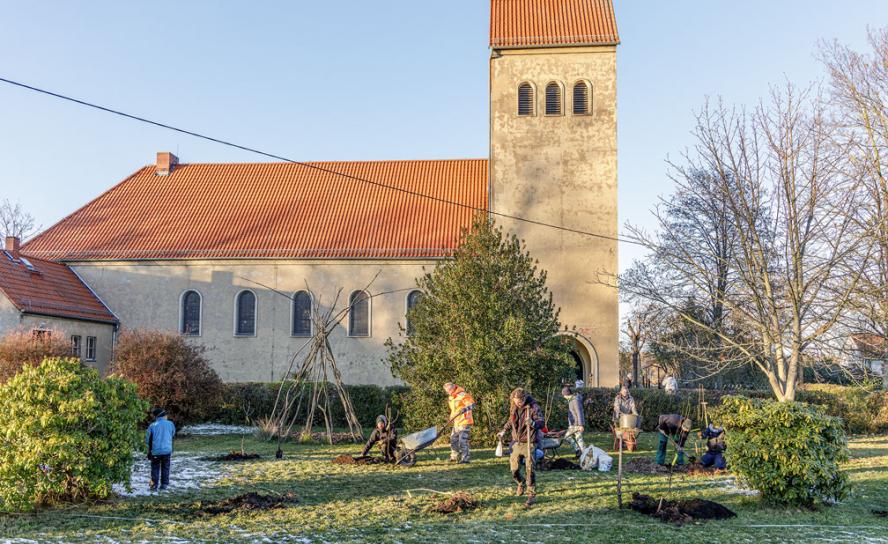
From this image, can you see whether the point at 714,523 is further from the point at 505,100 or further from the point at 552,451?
the point at 505,100

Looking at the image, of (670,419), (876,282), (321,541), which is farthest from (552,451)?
(876,282)

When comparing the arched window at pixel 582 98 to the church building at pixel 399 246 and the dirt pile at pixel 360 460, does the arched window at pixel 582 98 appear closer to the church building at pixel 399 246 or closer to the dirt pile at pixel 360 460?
the church building at pixel 399 246

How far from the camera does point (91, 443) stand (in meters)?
10.1

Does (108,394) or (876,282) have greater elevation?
(876,282)

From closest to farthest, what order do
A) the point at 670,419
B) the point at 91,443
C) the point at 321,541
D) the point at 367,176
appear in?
the point at 321,541, the point at 91,443, the point at 670,419, the point at 367,176

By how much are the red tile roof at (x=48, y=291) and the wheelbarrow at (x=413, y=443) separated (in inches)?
600

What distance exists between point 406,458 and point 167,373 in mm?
7624

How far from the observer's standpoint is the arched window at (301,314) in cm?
2705

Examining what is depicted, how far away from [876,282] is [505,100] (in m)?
13.8

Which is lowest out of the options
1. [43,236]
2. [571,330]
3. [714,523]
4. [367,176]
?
[714,523]

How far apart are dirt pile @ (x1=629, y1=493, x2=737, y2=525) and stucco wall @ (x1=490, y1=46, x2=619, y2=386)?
15.6 metres

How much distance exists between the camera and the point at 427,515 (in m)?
9.85

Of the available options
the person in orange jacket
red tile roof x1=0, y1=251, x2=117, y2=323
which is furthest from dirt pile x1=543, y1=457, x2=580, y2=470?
red tile roof x1=0, y1=251, x2=117, y2=323

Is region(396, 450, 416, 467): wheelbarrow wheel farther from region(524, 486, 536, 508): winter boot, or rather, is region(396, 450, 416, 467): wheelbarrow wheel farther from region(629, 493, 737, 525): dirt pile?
region(629, 493, 737, 525): dirt pile
